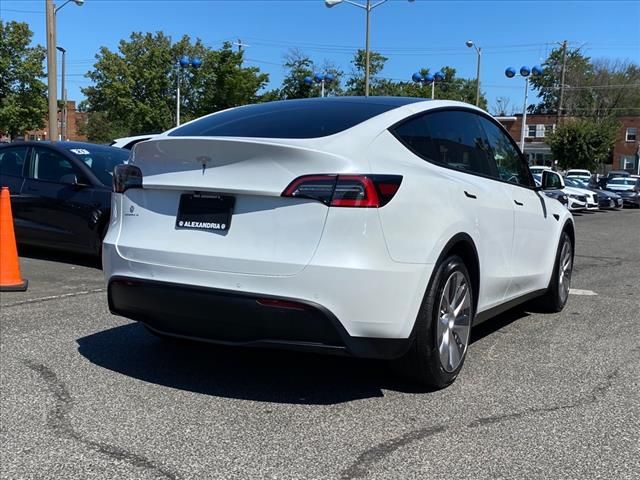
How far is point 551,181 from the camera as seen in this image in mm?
5746

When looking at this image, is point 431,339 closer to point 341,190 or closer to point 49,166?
point 341,190

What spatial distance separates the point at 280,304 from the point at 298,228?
0.39 meters

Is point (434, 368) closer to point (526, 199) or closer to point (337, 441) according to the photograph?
point (337, 441)

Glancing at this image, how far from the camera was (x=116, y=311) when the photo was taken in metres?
3.99

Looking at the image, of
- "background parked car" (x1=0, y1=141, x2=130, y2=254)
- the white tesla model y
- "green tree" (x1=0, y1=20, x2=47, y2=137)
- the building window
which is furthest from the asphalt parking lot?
the building window

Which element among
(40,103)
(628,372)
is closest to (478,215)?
(628,372)

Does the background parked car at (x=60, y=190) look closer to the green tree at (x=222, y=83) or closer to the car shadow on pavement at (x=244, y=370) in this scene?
the car shadow on pavement at (x=244, y=370)

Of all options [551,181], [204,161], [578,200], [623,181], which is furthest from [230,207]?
[623,181]

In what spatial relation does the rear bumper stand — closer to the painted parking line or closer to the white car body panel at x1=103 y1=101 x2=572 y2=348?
the white car body panel at x1=103 y1=101 x2=572 y2=348

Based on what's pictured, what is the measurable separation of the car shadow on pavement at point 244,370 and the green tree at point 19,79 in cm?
3480

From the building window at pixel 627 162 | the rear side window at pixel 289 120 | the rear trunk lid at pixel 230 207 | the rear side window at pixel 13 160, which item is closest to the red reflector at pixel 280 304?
the rear trunk lid at pixel 230 207

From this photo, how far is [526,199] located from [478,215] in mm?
1195

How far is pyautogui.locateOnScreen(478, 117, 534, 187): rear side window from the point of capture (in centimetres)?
500

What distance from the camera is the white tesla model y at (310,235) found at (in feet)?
10.9
